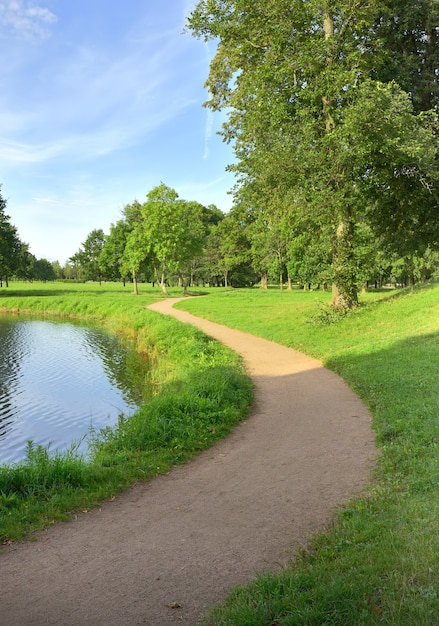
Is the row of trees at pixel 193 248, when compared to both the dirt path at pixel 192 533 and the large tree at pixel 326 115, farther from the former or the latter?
the dirt path at pixel 192 533

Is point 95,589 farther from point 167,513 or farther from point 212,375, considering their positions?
point 212,375

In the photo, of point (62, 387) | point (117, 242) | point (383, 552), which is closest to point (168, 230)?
point (117, 242)

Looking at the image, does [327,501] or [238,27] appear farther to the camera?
[238,27]

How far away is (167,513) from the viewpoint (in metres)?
5.34

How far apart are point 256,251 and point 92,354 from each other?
126ft

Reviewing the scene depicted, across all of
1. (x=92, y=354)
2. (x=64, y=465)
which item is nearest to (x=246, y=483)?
(x=64, y=465)

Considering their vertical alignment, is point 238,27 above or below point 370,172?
above

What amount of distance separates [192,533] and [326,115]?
17.4 meters

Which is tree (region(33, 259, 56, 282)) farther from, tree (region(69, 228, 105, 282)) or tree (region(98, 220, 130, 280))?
tree (region(98, 220, 130, 280))

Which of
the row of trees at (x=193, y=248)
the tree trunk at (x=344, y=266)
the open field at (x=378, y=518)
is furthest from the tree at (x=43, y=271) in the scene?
the open field at (x=378, y=518)

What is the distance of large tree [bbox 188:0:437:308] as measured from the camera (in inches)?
611

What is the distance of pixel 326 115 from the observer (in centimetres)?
1839

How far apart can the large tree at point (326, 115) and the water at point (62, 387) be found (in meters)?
9.21

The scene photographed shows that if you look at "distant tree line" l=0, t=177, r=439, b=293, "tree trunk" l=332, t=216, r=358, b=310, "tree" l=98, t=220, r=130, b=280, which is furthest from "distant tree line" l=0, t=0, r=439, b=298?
"tree" l=98, t=220, r=130, b=280
